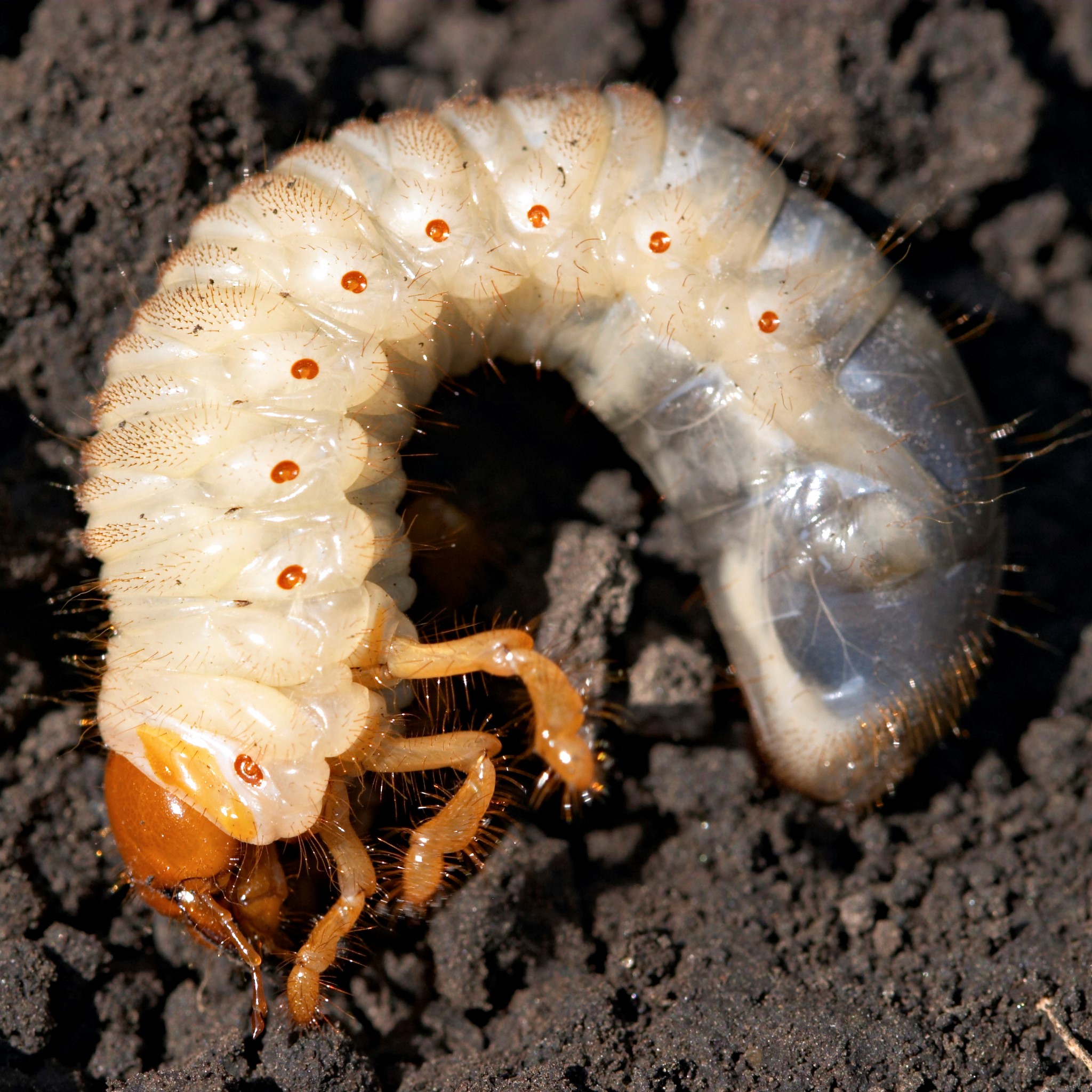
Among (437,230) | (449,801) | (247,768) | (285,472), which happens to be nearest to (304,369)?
(285,472)

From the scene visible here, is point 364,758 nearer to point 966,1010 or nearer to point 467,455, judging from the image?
point 467,455

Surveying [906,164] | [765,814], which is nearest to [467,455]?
[765,814]

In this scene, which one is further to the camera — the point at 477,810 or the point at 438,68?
the point at 438,68

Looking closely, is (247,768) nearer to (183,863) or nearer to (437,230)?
(183,863)

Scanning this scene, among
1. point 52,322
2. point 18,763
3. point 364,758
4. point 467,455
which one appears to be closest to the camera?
point 364,758

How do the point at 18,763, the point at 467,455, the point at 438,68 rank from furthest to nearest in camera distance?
the point at 438,68, the point at 467,455, the point at 18,763

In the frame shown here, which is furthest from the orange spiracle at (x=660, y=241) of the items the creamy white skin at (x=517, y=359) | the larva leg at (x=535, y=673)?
the larva leg at (x=535, y=673)

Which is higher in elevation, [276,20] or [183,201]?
[276,20]
